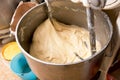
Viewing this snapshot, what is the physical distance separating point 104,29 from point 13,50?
0.67m

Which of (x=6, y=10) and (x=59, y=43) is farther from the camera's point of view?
(x=6, y=10)

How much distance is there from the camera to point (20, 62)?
1.28 meters

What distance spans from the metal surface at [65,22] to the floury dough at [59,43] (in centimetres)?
4

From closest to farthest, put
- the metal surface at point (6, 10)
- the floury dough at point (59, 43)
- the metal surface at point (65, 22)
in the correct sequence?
the metal surface at point (65, 22) < the floury dough at point (59, 43) < the metal surface at point (6, 10)

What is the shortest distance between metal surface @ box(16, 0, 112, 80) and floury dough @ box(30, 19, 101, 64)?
0.12 feet

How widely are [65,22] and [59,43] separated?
154mm

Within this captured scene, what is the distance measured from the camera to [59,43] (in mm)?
1068

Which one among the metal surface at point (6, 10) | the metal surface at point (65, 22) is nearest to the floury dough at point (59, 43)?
the metal surface at point (65, 22)

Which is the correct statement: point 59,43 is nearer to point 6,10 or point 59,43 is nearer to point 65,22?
point 65,22

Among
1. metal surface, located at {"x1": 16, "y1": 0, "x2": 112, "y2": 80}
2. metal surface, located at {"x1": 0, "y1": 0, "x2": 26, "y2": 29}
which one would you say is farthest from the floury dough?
A: metal surface, located at {"x1": 0, "y1": 0, "x2": 26, "y2": 29}

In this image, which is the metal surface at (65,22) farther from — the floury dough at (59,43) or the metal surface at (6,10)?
the metal surface at (6,10)

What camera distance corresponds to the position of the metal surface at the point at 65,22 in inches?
33.6

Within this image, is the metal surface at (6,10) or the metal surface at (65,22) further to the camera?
the metal surface at (6,10)

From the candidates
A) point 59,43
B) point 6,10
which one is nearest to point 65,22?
point 59,43
